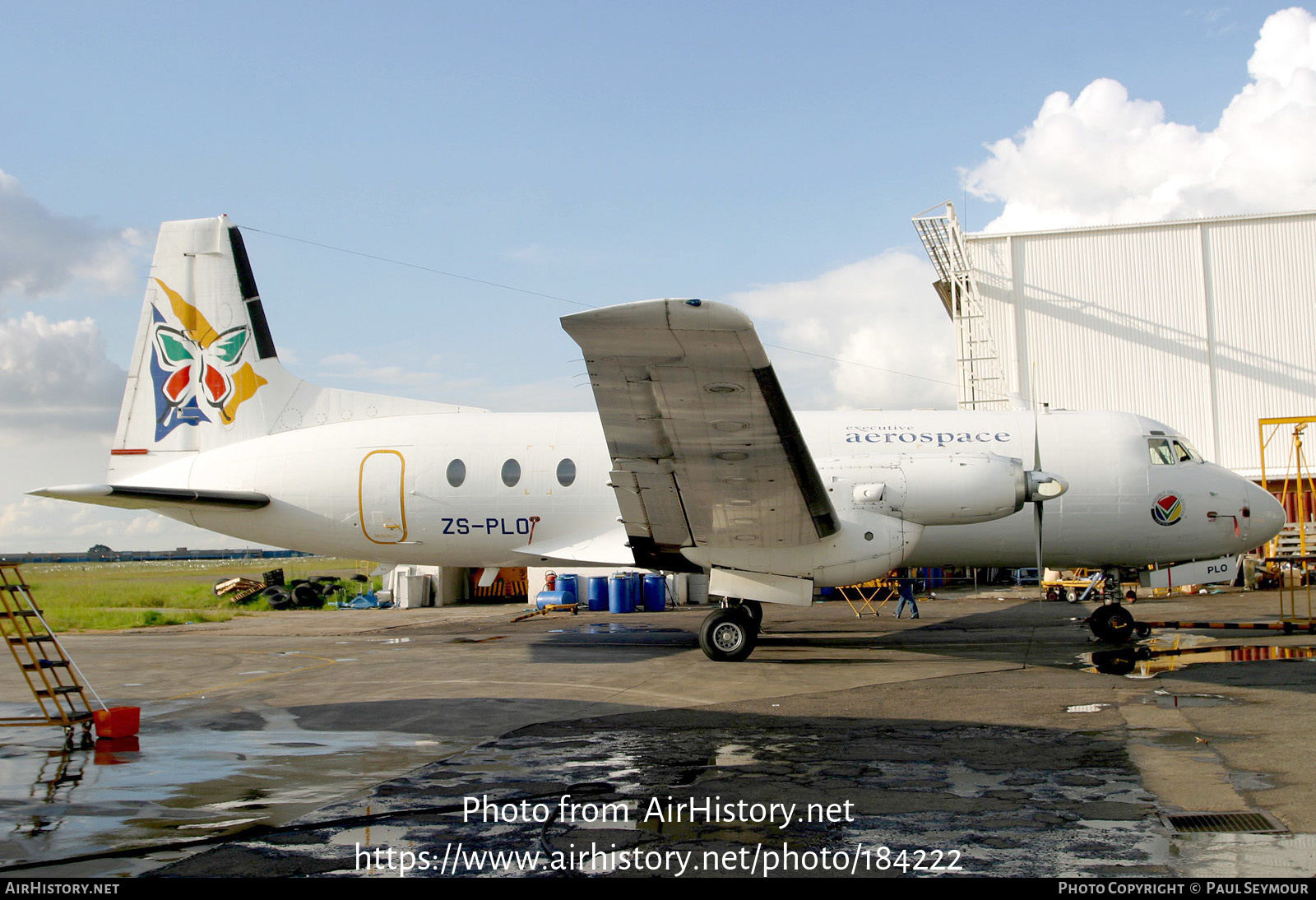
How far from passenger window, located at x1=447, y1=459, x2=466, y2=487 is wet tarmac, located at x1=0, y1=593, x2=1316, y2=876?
2875 millimetres

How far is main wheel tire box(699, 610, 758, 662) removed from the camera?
1290cm

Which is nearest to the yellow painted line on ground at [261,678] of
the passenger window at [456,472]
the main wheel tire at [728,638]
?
the passenger window at [456,472]

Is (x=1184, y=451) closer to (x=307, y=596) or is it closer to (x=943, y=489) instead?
(x=943, y=489)

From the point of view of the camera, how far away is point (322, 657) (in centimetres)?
1438

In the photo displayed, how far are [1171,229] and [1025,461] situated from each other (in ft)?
76.5

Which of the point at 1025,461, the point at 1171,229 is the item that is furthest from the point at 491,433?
the point at 1171,229

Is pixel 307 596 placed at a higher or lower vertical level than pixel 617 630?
lower

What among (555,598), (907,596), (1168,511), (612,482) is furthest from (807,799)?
(555,598)

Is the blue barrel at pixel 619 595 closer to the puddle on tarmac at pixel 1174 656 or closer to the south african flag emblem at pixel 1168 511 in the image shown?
the puddle on tarmac at pixel 1174 656

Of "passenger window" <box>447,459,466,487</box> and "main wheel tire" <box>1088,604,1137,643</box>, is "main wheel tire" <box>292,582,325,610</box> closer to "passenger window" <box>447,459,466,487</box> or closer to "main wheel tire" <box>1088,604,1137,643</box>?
"passenger window" <box>447,459,466,487</box>

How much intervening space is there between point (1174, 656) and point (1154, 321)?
23886mm

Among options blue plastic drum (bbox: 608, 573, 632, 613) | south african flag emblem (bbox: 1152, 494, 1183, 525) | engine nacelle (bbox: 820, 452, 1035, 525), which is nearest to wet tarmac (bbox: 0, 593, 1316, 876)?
engine nacelle (bbox: 820, 452, 1035, 525)

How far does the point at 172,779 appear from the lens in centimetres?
651

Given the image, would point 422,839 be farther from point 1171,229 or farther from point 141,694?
point 1171,229
